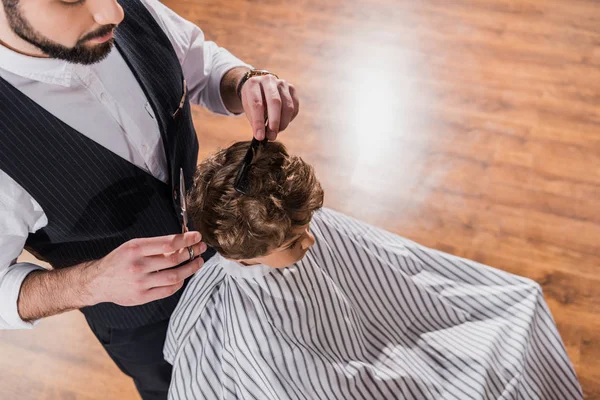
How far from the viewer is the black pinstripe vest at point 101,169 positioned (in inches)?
41.5

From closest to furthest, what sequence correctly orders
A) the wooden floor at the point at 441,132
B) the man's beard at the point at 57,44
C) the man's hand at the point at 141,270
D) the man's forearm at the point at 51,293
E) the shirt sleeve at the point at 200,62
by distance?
the man's beard at the point at 57,44
the man's hand at the point at 141,270
the man's forearm at the point at 51,293
the shirt sleeve at the point at 200,62
the wooden floor at the point at 441,132

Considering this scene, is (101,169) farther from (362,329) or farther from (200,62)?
(362,329)

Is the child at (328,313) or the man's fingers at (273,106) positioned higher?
the man's fingers at (273,106)

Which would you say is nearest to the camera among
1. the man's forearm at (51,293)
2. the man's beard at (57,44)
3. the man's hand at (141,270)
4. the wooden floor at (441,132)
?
the man's beard at (57,44)

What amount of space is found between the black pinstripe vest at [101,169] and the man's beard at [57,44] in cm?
12

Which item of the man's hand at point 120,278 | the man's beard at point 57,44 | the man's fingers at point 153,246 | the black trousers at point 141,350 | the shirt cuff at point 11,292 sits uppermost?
the man's beard at point 57,44

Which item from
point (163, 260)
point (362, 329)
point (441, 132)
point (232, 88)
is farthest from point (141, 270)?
point (441, 132)

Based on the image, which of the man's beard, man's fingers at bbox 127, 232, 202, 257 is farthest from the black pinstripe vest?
man's fingers at bbox 127, 232, 202, 257

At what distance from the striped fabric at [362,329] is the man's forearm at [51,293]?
402mm

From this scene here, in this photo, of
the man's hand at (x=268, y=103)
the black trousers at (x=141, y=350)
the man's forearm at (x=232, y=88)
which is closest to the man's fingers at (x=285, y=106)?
the man's hand at (x=268, y=103)

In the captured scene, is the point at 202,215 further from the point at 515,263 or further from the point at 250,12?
the point at 250,12

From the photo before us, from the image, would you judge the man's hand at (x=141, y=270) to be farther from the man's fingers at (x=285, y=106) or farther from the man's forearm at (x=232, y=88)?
the man's forearm at (x=232, y=88)

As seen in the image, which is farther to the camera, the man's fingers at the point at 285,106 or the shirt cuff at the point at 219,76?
the shirt cuff at the point at 219,76

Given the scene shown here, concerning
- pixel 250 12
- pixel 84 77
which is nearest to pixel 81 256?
pixel 84 77
